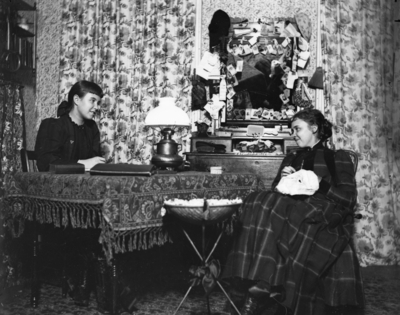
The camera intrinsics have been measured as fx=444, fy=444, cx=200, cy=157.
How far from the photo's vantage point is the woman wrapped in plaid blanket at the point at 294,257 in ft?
8.53

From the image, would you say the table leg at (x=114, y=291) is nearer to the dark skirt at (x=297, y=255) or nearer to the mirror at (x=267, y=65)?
the dark skirt at (x=297, y=255)

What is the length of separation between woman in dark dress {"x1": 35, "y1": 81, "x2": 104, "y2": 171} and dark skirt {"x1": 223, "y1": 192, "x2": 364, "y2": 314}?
1.51 m

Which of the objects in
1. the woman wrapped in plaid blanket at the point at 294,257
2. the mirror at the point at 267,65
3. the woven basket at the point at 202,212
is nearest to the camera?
the woven basket at the point at 202,212

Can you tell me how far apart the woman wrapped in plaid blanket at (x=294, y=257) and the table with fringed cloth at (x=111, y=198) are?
373 millimetres

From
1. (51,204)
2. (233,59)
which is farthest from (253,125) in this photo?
(51,204)

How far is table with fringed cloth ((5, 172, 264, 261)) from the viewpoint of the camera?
2.45 meters

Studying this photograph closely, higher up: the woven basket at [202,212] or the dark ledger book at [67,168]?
the dark ledger book at [67,168]

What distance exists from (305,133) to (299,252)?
1.07 meters

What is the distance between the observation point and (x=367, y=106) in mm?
4793

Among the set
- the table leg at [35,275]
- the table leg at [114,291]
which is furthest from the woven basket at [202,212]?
the table leg at [35,275]

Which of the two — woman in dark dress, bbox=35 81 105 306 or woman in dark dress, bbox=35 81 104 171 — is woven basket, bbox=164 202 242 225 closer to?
woman in dark dress, bbox=35 81 105 306

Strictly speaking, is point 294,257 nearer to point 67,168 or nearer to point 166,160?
point 166,160

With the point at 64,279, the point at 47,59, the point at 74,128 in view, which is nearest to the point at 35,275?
the point at 64,279

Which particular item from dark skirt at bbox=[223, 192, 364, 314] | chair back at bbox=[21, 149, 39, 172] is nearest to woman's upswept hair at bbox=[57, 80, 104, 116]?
chair back at bbox=[21, 149, 39, 172]
